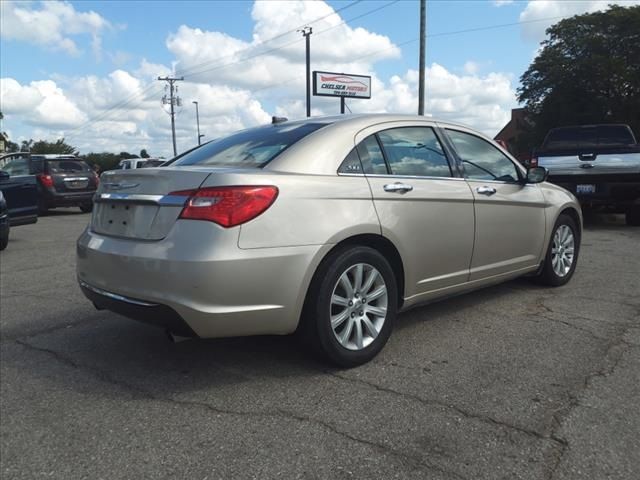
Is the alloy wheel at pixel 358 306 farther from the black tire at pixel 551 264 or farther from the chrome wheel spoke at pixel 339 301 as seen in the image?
the black tire at pixel 551 264

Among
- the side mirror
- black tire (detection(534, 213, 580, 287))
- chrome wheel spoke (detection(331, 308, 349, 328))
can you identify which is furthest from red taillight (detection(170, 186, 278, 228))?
black tire (detection(534, 213, 580, 287))

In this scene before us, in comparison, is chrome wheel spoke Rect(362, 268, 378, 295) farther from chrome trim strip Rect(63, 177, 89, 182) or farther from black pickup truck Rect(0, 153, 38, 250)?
chrome trim strip Rect(63, 177, 89, 182)

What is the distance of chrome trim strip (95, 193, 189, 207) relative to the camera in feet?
9.73

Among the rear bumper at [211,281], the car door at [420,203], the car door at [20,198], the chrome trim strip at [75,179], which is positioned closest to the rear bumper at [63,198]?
the chrome trim strip at [75,179]

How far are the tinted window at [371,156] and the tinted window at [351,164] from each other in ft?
0.14

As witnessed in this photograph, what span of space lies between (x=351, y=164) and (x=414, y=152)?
654mm

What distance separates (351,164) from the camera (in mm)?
3430

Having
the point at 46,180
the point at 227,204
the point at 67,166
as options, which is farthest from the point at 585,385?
the point at 67,166

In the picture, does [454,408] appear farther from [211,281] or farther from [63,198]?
[63,198]

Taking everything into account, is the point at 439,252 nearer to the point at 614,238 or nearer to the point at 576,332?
the point at 576,332

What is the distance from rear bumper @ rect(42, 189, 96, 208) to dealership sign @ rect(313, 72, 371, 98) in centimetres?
Result: 2028

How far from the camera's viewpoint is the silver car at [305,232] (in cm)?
288

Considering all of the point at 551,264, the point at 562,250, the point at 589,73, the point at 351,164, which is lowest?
the point at 551,264

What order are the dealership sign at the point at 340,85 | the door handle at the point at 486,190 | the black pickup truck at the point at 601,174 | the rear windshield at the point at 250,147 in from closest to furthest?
the rear windshield at the point at 250,147, the door handle at the point at 486,190, the black pickup truck at the point at 601,174, the dealership sign at the point at 340,85
